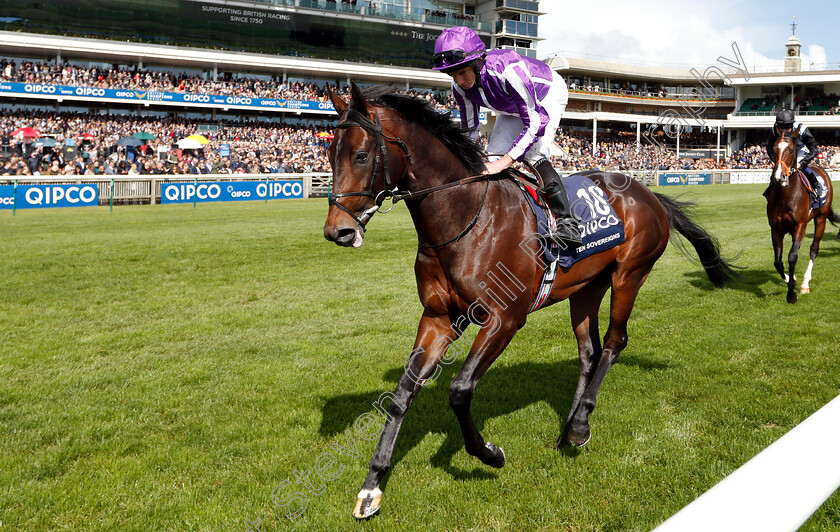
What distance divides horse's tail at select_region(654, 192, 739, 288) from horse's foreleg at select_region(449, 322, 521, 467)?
2627mm

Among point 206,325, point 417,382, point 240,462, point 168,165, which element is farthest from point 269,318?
point 168,165

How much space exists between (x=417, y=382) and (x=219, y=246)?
1037cm

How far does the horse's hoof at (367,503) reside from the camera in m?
3.05

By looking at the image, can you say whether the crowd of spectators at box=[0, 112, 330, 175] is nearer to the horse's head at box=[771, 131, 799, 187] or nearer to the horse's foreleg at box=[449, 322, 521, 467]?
the horse's head at box=[771, 131, 799, 187]

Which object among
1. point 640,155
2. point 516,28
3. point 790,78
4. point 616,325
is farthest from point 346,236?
point 790,78

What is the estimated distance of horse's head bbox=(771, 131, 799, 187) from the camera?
8.01m

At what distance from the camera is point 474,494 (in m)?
3.31

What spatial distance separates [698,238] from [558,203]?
227 cm

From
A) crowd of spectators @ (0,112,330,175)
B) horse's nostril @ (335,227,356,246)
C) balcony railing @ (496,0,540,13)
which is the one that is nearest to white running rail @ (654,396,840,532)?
horse's nostril @ (335,227,356,246)

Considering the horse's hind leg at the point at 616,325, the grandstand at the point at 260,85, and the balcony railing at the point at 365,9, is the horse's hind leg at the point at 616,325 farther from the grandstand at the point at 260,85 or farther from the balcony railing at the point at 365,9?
the balcony railing at the point at 365,9

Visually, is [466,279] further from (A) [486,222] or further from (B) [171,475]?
(B) [171,475]

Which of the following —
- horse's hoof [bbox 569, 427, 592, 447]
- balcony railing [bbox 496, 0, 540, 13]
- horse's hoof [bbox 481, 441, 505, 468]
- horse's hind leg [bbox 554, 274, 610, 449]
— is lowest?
horse's hoof [bbox 569, 427, 592, 447]

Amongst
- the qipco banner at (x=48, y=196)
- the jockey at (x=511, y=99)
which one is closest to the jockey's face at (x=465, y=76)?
the jockey at (x=511, y=99)

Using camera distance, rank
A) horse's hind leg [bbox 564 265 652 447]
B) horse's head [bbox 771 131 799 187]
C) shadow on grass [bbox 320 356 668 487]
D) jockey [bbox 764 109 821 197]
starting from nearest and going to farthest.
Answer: shadow on grass [bbox 320 356 668 487]
horse's hind leg [bbox 564 265 652 447]
horse's head [bbox 771 131 799 187]
jockey [bbox 764 109 821 197]
